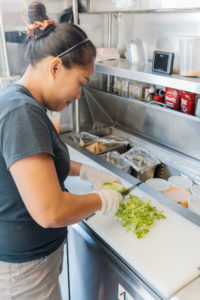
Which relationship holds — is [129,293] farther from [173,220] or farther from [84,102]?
[84,102]

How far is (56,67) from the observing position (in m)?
0.79

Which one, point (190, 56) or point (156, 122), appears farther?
point (156, 122)

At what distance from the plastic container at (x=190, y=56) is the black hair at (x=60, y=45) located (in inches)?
19.3

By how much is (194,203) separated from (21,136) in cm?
92

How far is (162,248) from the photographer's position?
0.95 meters

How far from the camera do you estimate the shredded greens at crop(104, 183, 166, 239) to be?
3.40 ft

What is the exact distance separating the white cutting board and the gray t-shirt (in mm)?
205

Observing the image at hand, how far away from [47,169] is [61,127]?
1.41 metres

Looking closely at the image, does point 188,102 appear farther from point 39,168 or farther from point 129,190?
point 39,168

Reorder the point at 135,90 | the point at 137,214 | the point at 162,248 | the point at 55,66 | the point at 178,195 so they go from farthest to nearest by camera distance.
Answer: the point at 135,90 → the point at 178,195 → the point at 137,214 → the point at 162,248 → the point at 55,66

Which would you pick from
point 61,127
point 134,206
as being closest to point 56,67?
point 134,206

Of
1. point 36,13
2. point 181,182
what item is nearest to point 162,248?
point 181,182

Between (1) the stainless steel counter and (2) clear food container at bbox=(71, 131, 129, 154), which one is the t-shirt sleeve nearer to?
(1) the stainless steel counter

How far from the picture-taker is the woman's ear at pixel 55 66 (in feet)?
2.56
